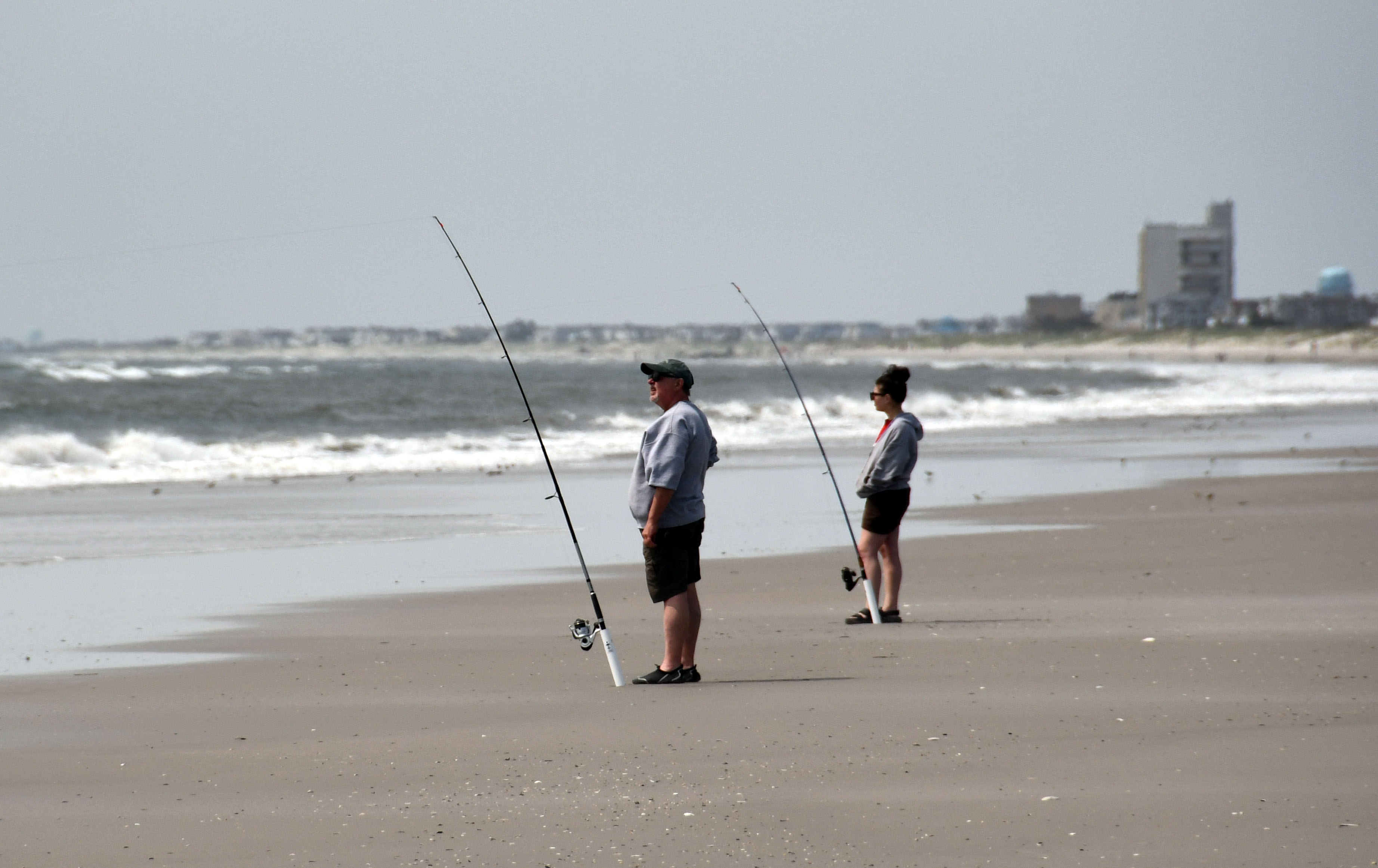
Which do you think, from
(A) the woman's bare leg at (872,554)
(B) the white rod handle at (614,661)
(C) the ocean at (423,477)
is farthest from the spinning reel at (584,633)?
(A) the woman's bare leg at (872,554)

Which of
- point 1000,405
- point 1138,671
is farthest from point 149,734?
point 1000,405

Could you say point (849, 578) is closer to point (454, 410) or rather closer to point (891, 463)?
point (891, 463)

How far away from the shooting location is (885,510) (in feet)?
24.9

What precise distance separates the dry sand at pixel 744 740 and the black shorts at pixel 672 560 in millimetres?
395

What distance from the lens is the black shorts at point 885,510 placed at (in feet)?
24.9

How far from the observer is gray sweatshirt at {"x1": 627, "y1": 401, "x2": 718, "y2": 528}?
5.87m

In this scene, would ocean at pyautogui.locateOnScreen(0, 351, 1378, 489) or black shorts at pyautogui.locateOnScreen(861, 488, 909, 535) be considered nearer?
black shorts at pyautogui.locateOnScreen(861, 488, 909, 535)

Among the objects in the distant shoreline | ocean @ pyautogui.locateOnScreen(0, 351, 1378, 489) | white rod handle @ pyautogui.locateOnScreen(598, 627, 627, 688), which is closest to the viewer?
white rod handle @ pyautogui.locateOnScreen(598, 627, 627, 688)

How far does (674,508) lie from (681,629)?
0.49 m

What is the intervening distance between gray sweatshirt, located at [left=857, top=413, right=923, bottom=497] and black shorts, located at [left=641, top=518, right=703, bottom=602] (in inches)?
69.1

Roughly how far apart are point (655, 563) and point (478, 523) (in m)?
7.05

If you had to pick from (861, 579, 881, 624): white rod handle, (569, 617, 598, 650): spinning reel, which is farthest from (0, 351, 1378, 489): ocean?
(569, 617, 598, 650): spinning reel

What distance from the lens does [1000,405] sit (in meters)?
40.2

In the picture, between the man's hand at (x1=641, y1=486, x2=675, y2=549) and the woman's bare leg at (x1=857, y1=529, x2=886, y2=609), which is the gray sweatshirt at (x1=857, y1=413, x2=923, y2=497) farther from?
the man's hand at (x1=641, y1=486, x2=675, y2=549)
